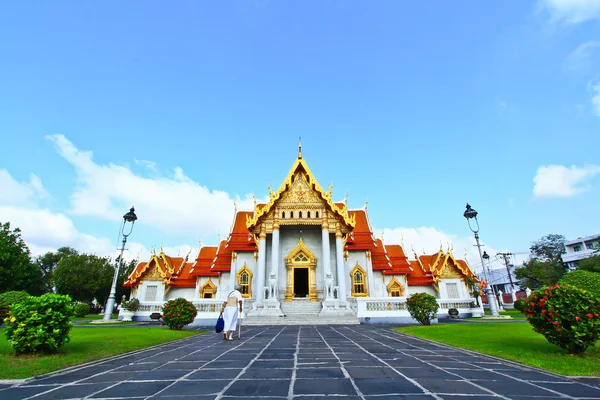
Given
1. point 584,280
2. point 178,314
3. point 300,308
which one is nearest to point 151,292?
point 300,308

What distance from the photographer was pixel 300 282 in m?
24.0

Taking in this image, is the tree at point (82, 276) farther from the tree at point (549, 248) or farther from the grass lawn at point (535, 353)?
the tree at point (549, 248)

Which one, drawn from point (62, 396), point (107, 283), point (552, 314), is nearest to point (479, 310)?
point (552, 314)

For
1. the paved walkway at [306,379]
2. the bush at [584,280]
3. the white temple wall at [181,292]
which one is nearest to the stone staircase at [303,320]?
the bush at [584,280]

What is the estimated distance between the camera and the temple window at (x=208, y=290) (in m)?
24.7

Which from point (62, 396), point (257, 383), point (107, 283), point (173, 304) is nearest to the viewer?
point (62, 396)

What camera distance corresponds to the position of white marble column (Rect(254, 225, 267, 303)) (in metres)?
19.9

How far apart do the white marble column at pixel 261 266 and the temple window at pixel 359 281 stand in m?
6.91

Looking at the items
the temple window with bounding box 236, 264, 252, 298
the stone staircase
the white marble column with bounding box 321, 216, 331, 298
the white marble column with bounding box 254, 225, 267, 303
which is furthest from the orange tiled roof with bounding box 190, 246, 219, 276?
the white marble column with bounding box 321, 216, 331, 298

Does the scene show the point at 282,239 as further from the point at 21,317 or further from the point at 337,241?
the point at 21,317

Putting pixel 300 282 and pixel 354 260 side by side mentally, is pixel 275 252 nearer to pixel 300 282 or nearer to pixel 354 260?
pixel 300 282

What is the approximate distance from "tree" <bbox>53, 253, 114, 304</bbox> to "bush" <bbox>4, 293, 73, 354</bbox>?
37.7 m

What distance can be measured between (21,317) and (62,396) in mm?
Answer: 3627

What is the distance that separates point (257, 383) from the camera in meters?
4.11
